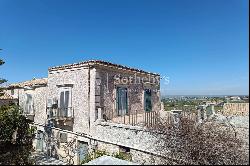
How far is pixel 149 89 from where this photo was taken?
65.6 ft

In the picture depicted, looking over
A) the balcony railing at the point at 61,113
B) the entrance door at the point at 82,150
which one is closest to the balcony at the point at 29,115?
the balcony railing at the point at 61,113

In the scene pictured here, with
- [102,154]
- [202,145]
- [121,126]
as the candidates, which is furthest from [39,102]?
[202,145]

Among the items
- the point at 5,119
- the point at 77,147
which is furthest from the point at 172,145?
the point at 5,119

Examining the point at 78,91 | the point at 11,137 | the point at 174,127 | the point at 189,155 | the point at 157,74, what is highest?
the point at 157,74

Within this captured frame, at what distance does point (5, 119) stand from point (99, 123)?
9043 mm

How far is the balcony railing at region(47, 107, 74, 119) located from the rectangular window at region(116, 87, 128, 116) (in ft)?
10.6

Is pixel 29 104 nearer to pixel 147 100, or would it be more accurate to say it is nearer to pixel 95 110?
pixel 95 110

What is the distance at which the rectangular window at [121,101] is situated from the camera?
54.1 ft

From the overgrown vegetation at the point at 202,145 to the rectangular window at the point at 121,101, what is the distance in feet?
19.8

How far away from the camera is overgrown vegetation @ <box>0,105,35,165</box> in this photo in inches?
728

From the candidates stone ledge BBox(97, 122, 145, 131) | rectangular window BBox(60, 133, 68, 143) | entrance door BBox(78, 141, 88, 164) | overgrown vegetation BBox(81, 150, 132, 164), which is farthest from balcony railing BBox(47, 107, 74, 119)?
overgrown vegetation BBox(81, 150, 132, 164)

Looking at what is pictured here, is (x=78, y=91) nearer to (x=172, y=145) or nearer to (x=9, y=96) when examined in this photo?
(x=172, y=145)

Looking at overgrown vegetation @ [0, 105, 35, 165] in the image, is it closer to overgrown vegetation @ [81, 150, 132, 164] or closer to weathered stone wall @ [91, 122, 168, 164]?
overgrown vegetation @ [81, 150, 132, 164]

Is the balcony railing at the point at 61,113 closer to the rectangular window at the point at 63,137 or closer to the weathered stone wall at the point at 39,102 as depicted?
the rectangular window at the point at 63,137
